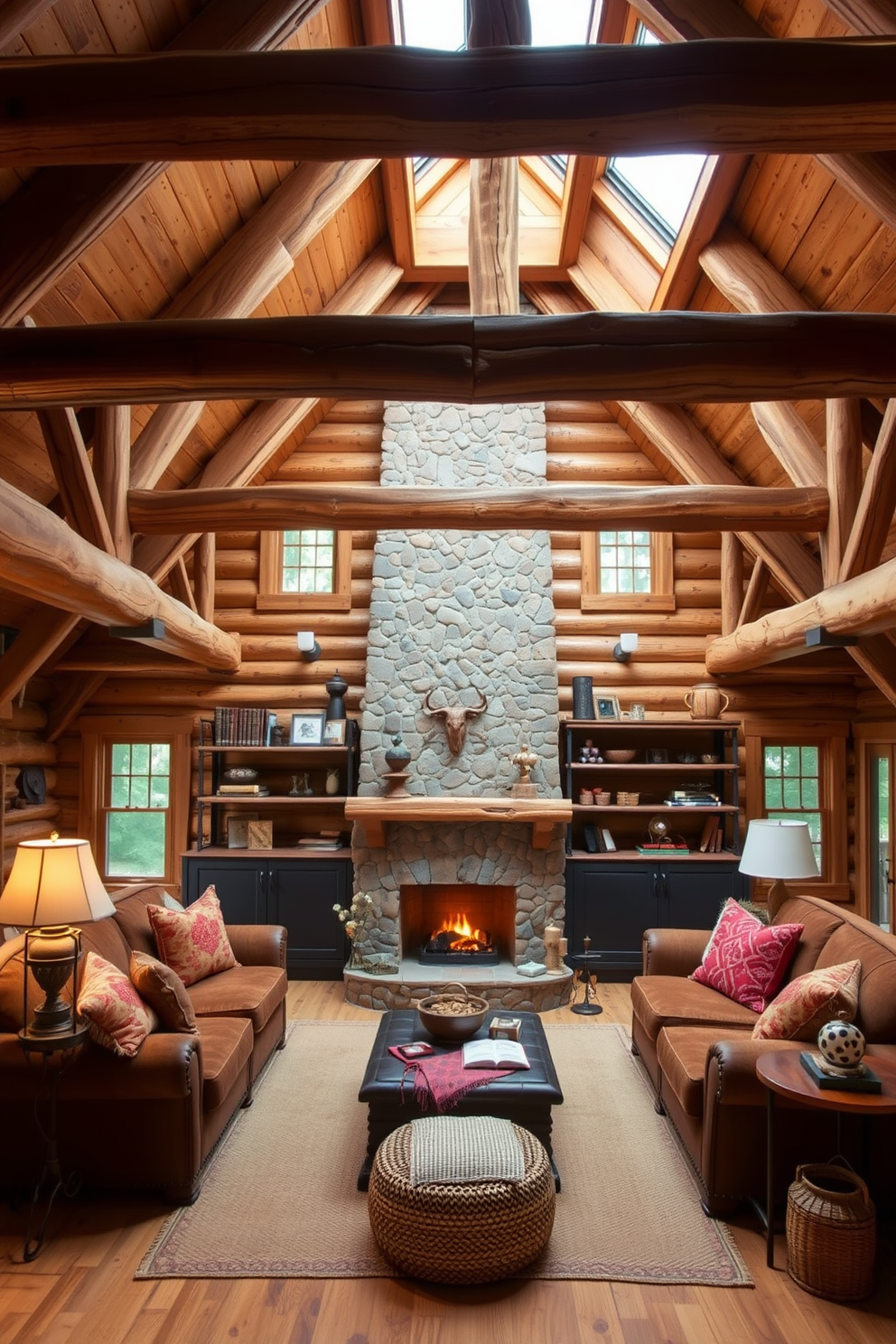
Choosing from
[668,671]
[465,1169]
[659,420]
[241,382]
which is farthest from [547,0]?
[465,1169]

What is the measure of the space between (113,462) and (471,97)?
3233 millimetres

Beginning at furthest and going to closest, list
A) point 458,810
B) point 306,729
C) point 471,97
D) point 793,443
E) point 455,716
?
point 306,729
point 455,716
point 458,810
point 793,443
point 471,97

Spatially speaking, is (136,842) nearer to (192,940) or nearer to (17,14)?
(192,940)

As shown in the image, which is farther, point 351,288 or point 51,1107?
point 351,288

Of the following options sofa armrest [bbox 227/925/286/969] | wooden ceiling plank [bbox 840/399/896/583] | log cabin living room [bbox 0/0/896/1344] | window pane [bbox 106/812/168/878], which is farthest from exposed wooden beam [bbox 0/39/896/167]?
window pane [bbox 106/812/168/878]

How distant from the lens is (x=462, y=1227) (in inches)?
130

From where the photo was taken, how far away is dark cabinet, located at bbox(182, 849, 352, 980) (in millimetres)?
7375

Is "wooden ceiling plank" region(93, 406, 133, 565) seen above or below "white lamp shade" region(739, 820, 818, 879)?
above

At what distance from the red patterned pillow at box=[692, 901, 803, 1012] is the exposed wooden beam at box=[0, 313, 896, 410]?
2.75m

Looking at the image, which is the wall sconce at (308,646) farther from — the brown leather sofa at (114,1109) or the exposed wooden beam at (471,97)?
the exposed wooden beam at (471,97)

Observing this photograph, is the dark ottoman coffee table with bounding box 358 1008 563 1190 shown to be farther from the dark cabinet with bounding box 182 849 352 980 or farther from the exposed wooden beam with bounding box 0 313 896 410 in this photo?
the dark cabinet with bounding box 182 849 352 980

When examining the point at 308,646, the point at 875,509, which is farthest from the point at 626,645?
the point at 875,509

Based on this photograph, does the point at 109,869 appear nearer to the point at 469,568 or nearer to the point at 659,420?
the point at 469,568

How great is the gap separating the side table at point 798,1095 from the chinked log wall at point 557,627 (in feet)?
15.3
